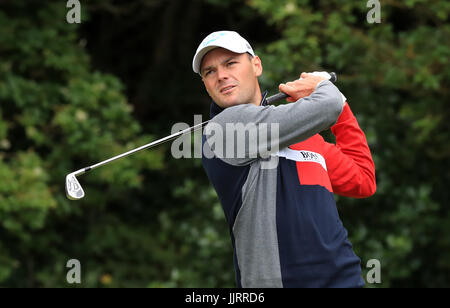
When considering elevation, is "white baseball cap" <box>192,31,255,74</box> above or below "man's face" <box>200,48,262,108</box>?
above

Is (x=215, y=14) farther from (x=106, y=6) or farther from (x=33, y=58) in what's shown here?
(x=33, y=58)

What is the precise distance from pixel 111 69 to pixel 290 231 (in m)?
5.99

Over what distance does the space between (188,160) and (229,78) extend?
14.3 ft

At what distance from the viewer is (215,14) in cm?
736

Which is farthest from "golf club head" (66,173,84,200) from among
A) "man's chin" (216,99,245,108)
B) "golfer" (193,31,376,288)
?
"man's chin" (216,99,245,108)

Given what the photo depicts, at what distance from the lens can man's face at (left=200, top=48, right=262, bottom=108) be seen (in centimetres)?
212

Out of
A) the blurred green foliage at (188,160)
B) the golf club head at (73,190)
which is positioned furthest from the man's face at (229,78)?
the blurred green foliage at (188,160)

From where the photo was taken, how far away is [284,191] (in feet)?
6.22

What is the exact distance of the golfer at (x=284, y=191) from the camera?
Answer: 187 cm

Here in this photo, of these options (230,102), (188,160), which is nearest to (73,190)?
(230,102)

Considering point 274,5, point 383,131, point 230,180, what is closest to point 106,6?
point 274,5

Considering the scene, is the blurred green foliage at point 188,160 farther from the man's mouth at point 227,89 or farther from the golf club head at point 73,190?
the man's mouth at point 227,89

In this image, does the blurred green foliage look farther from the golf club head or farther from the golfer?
the golfer

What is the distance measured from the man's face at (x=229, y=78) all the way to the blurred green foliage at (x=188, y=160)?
9.17ft
